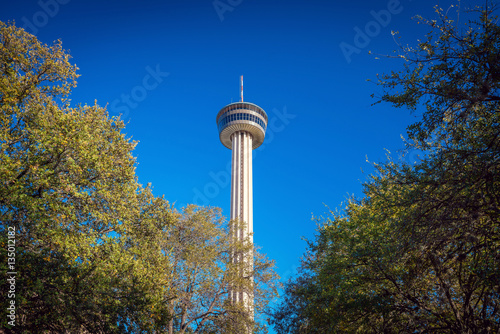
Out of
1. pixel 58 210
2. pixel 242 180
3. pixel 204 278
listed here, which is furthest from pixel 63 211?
pixel 242 180

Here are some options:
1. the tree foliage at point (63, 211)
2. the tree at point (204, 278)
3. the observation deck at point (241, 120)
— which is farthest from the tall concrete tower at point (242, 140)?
the tree foliage at point (63, 211)

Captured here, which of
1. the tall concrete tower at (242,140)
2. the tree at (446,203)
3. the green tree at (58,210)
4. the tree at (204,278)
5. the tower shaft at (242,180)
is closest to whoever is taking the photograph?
the tree at (446,203)

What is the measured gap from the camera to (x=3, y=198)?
11.8 metres

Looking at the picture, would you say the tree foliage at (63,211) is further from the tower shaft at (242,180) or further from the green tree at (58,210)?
the tower shaft at (242,180)

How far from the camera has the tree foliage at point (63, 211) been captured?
476 inches

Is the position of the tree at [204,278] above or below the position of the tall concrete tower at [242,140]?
below

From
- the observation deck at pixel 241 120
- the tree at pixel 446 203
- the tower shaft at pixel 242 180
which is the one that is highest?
the observation deck at pixel 241 120

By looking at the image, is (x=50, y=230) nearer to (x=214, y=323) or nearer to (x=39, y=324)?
(x=39, y=324)

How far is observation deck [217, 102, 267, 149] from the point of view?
85.2 m

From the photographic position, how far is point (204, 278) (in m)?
22.1

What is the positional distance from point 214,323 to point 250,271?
4.62 metres

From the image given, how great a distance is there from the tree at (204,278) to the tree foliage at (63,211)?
4414mm

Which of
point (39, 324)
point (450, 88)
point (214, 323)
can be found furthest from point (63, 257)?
point (450, 88)

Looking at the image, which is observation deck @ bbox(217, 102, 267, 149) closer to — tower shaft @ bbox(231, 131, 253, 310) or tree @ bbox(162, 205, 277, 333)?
tower shaft @ bbox(231, 131, 253, 310)
